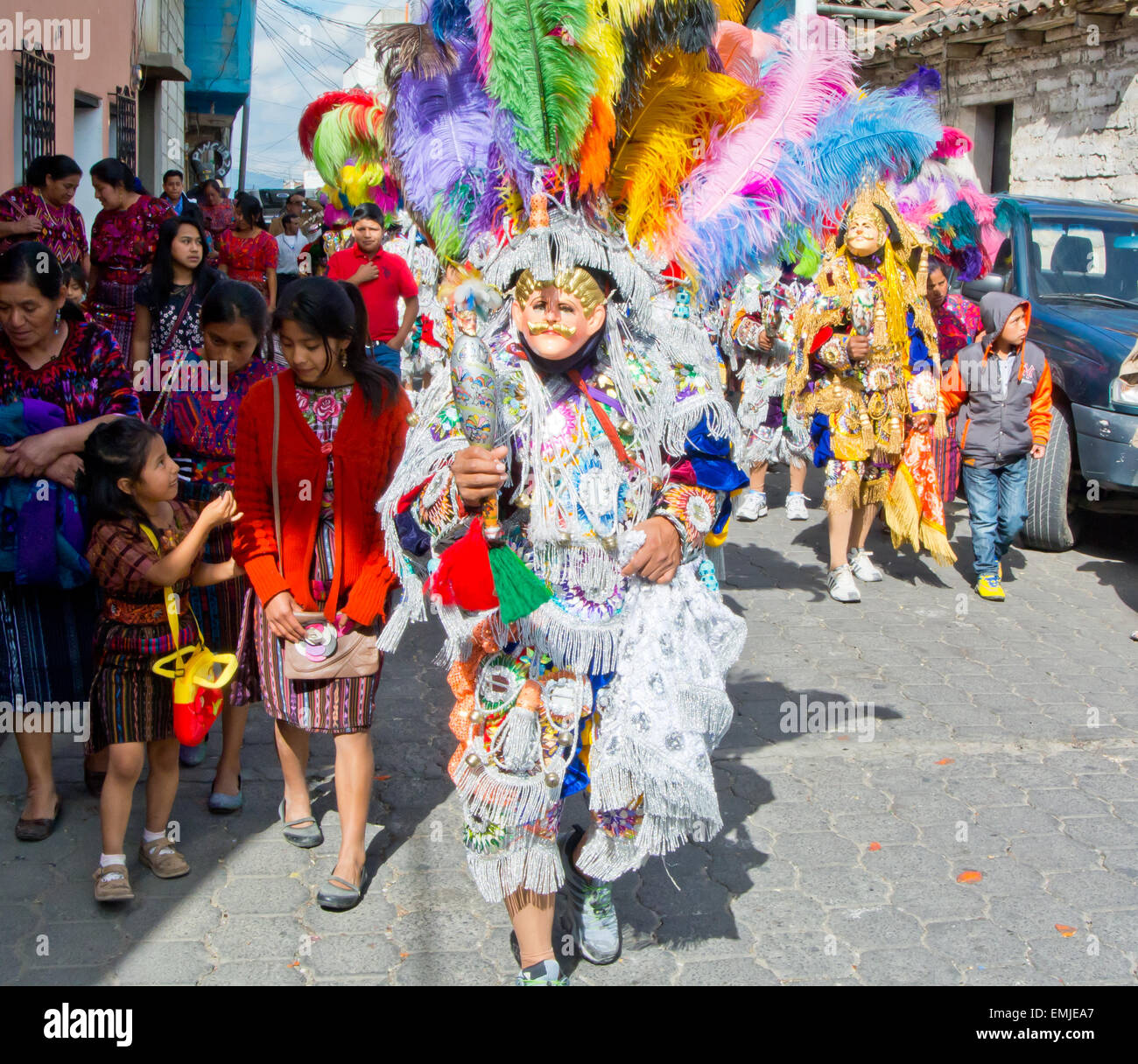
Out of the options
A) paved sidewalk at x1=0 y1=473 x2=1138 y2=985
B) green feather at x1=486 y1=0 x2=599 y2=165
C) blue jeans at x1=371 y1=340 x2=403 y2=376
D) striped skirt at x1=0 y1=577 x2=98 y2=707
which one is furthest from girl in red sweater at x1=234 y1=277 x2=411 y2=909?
blue jeans at x1=371 y1=340 x2=403 y2=376

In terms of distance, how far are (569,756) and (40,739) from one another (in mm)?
1996

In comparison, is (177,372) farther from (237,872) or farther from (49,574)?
(237,872)

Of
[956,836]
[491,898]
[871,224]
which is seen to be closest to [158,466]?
[491,898]

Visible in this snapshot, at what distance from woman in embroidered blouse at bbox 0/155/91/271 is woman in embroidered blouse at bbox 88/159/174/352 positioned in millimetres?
146

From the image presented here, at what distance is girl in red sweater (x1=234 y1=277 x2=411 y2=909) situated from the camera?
345 centimetres

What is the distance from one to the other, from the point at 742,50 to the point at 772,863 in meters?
2.49

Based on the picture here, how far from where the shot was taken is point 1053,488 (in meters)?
7.88

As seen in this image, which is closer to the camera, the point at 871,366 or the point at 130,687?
the point at 130,687

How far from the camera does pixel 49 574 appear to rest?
3645 mm

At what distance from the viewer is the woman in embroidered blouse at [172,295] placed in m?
4.65

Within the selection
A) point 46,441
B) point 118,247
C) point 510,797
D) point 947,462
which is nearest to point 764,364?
point 947,462

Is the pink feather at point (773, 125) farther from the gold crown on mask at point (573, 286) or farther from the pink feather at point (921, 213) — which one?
the pink feather at point (921, 213)

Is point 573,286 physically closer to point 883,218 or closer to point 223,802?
point 223,802

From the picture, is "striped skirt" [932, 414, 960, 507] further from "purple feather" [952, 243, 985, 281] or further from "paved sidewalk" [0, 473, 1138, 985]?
"paved sidewalk" [0, 473, 1138, 985]
